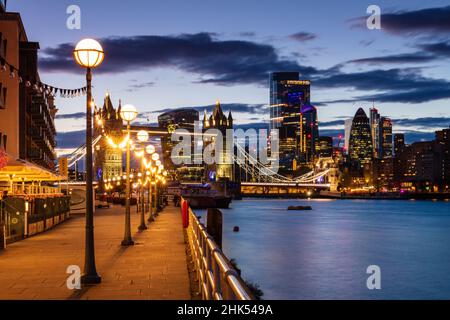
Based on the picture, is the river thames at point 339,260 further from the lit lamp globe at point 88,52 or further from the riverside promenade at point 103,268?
the lit lamp globe at point 88,52

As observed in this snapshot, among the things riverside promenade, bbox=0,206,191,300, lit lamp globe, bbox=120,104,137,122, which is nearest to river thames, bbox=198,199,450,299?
riverside promenade, bbox=0,206,191,300

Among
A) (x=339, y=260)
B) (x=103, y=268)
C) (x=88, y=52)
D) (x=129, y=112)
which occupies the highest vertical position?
(x=88, y=52)

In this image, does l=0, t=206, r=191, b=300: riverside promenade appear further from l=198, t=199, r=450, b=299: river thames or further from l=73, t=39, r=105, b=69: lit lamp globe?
l=198, t=199, r=450, b=299: river thames

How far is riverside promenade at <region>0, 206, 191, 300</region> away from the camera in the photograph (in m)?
12.0

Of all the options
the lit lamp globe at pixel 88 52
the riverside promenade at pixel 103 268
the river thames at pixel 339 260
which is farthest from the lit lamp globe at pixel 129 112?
the river thames at pixel 339 260

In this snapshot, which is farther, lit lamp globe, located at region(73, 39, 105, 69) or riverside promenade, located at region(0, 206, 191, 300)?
lit lamp globe, located at region(73, 39, 105, 69)

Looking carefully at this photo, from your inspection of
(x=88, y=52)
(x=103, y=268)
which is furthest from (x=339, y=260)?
(x=88, y=52)

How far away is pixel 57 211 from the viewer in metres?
34.7

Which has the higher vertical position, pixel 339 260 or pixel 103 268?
pixel 103 268

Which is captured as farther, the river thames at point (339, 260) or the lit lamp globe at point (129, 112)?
the river thames at point (339, 260)

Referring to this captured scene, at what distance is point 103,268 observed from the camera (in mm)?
15836

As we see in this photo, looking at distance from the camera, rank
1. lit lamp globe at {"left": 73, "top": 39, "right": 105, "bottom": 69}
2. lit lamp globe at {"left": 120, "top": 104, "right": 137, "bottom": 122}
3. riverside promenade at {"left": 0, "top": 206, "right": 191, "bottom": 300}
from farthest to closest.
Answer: lit lamp globe at {"left": 120, "top": 104, "right": 137, "bottom": 122} → lit lamp globe at {"left": 73, "top": 39, "right": 105, "bottom": 69} → riverside promenade at {"left": 0, "top": 206, "right": 191, "bottom": 300}

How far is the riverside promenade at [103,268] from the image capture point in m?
12.0

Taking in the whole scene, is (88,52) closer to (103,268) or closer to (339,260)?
(103,268)
